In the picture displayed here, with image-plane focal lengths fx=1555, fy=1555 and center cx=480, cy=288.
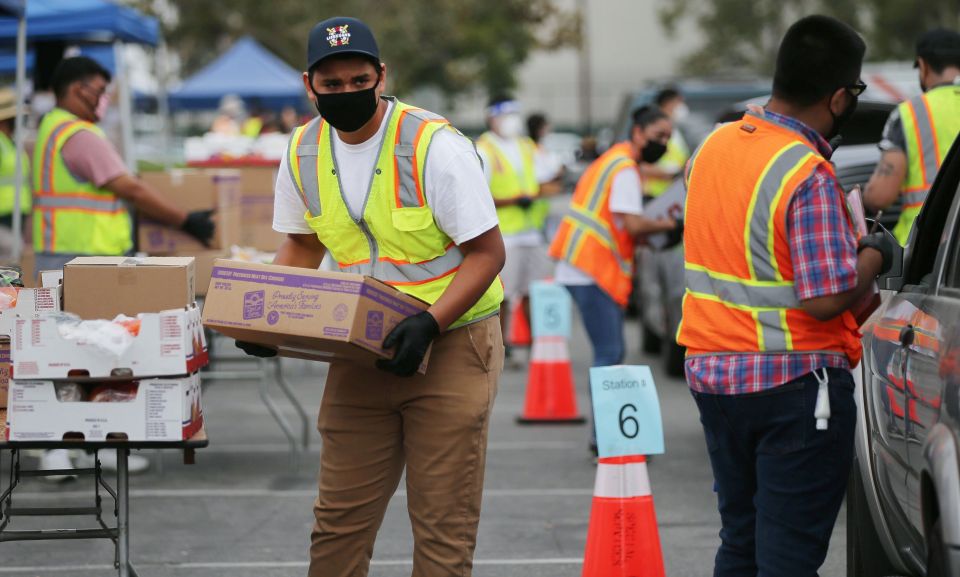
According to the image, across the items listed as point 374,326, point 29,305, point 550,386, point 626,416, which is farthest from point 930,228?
point 550,386

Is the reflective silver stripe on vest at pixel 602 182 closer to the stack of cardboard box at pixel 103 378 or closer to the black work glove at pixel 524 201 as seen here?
the stack of cardboard box at pixel 103 378

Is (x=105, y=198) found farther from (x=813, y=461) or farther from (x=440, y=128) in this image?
(x=813, y=461)

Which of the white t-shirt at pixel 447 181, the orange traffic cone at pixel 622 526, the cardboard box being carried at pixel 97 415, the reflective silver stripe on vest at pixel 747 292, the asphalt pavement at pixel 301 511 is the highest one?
the white t-shirt at pixel 447 181

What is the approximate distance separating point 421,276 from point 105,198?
13.6 ft

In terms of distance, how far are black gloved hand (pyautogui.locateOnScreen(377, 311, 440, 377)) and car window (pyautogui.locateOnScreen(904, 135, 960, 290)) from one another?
59.3 inches

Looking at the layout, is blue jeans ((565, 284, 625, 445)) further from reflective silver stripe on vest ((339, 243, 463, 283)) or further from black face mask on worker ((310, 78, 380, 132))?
black face mask on worker ((310, 78, 380, 132))

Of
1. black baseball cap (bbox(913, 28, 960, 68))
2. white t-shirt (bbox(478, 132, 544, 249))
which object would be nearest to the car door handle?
black baseball cap (bbox(913, 28, 960, 68))

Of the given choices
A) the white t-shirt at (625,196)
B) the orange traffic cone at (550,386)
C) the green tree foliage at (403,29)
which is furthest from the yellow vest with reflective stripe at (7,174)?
the green tree foliage at (403,29)

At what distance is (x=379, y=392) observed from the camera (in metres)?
4.54

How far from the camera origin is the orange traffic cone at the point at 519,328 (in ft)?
45.0

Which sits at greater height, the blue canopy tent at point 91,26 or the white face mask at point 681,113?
the blue canopy tent at point 91,26

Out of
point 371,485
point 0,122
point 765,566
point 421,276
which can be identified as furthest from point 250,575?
point 0,122

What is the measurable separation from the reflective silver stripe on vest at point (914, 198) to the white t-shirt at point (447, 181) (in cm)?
327

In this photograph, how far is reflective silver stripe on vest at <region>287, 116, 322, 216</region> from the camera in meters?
4.54
